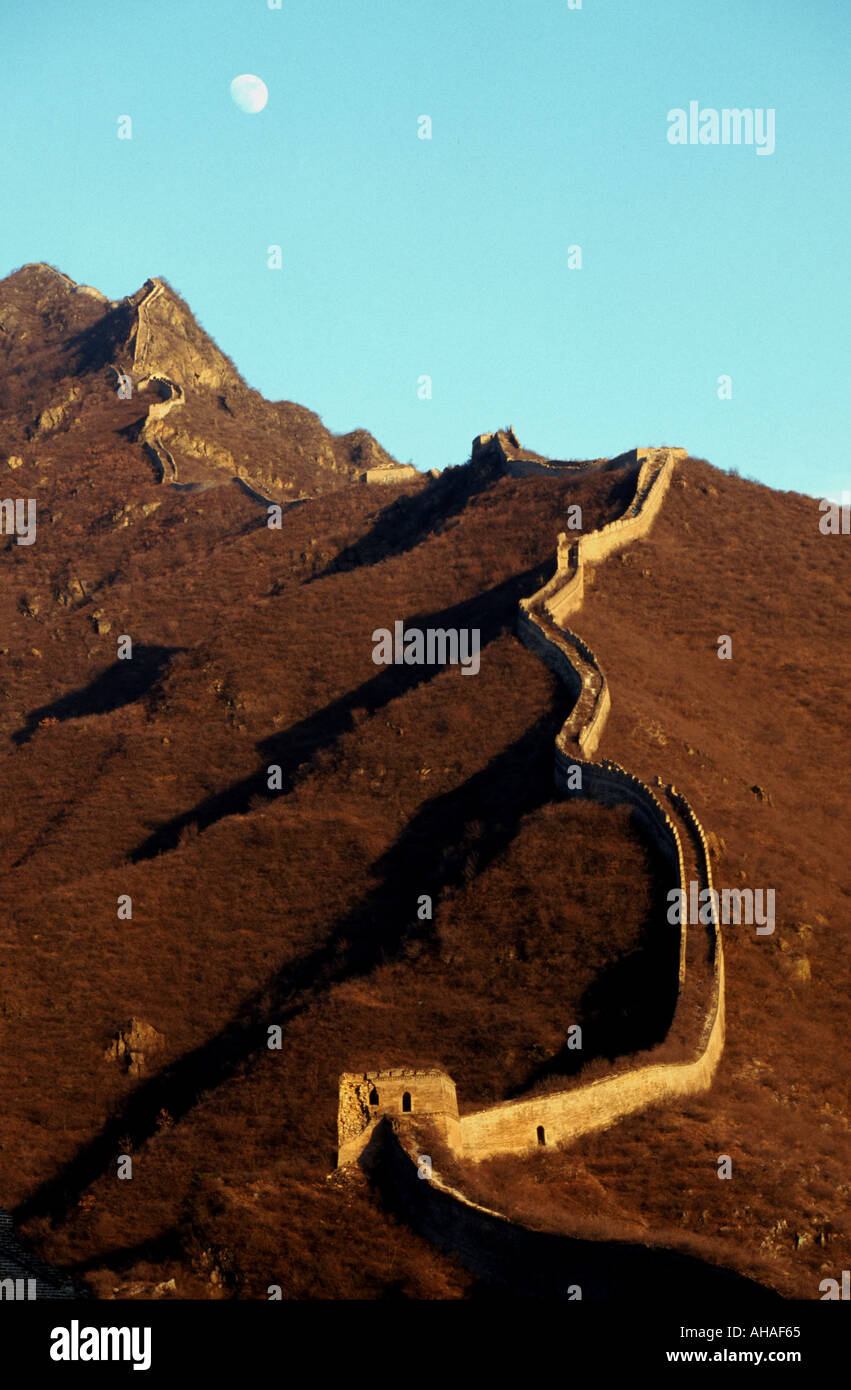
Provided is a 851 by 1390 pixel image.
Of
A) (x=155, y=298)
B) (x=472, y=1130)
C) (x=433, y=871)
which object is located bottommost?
(x=472, y=1130)

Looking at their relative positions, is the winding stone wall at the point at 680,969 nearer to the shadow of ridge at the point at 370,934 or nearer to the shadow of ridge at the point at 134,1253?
the shadow of ridge at the point at 370,934

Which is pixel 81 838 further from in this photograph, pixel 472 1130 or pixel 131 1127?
pixel 472 1130

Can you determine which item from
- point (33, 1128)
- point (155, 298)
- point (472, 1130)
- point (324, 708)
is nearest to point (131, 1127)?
point (33, 1128)

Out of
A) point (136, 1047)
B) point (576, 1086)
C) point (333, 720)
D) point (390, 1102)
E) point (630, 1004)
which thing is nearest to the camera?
point (390, 1102)

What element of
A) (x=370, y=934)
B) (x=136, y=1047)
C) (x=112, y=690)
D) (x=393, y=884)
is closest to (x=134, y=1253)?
(x=136, y=1047)

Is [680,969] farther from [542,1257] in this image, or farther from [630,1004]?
[542,1257]

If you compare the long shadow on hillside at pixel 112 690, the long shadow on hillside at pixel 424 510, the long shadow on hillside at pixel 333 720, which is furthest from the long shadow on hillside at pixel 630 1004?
the long shadow on hillside at pixel 424 510
